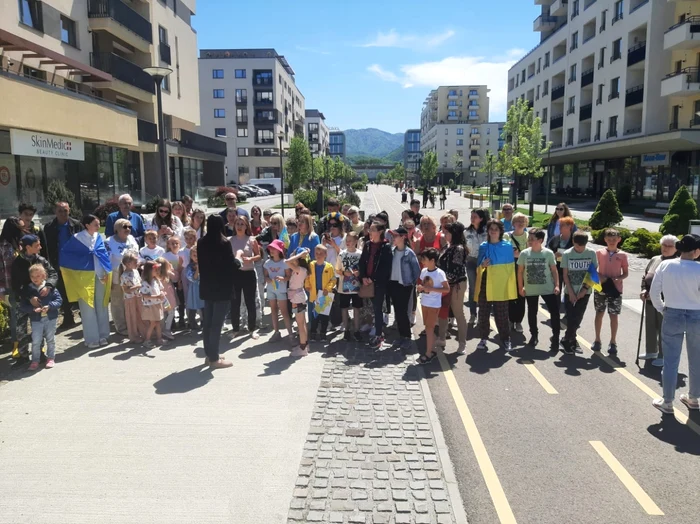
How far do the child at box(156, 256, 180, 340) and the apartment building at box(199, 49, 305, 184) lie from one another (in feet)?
255

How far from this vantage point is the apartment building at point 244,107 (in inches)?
3354

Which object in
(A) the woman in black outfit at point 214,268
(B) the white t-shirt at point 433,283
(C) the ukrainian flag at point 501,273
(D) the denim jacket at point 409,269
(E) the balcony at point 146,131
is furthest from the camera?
(E) the balcony at point 146,131

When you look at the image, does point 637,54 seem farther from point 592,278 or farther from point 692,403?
point 692,403

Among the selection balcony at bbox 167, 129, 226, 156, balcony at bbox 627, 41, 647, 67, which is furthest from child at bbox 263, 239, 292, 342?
balcony at bbox 627, 41, 647, 67

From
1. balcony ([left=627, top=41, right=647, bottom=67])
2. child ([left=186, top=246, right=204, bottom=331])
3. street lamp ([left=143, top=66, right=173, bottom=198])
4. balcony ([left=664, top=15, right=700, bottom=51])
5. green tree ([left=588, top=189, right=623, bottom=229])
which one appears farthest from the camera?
balcony ([left=627, top=41, right=647, bottom=67])

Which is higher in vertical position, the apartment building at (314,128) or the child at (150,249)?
the apartment building at (314,128)

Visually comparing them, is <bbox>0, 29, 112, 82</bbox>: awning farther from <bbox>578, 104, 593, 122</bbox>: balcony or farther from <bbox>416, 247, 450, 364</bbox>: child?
<bbox>578, 104, 593, 122</bbox>: balcony

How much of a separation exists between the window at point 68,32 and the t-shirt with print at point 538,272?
2511 centimetres

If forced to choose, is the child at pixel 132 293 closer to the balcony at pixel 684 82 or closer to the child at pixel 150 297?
the child at pixel 150 297

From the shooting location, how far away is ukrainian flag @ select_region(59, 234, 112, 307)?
793 centimetres

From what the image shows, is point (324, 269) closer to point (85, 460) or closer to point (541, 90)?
point (85, 460)

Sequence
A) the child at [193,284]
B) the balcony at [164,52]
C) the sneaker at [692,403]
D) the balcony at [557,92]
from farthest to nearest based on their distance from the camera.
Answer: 1. the balcony at [557,92]
2. the balcony at [164,52]
3. the child at [193,284]
4. the sneaker at [692,403]

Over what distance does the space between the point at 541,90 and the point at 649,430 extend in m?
60.8

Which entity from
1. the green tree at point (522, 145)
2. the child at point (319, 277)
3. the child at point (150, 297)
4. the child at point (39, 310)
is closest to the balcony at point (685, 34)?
the green tree at point (522, 145)
